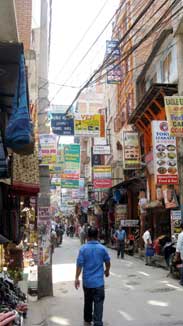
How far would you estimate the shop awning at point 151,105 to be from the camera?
69.4ft

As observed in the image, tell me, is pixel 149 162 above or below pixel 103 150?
below

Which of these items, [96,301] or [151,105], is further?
[151,105]

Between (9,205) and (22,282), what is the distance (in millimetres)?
3584

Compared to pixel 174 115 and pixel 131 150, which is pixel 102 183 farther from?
pixel 174 115

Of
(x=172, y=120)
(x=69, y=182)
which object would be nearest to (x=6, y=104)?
(x=172, y=120)

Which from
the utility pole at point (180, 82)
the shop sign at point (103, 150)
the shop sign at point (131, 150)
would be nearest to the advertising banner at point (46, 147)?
the utility pole at point (180, 82)

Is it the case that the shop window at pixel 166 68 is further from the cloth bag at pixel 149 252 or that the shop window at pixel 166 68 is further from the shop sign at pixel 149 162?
the cloth bag at pixel 149 252

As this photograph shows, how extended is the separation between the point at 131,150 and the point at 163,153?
24.4 feet

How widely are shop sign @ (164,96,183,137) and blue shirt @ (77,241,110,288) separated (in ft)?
25.5

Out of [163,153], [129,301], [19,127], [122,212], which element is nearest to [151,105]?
[163,153]

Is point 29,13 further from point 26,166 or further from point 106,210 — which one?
point 106,210

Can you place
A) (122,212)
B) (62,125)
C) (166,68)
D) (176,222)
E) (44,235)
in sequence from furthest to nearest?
(122,212)
(166,68)
(62,125)
(176,222)
(44,235)

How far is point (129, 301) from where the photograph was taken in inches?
436

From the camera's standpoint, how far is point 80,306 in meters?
10.6
